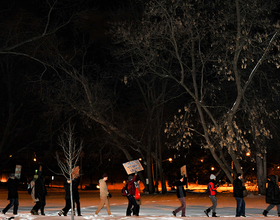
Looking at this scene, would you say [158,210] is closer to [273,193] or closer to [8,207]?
[273,193]

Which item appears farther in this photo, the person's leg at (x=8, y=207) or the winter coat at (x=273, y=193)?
the person's leg at (x=8, y=207)

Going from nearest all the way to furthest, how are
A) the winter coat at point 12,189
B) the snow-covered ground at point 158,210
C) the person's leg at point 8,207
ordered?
the snow-covered ground at point 158,210, the person's leg at point 8,207, the winter coat at point 12,189

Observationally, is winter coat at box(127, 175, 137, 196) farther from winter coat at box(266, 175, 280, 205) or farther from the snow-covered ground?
winter coat at box(266, 175, 280, 205)

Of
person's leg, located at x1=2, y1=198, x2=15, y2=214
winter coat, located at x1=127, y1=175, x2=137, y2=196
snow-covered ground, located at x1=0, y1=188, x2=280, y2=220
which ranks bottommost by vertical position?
snow-covered ground, located at x1=0, y1=188, x2=280, y2=220

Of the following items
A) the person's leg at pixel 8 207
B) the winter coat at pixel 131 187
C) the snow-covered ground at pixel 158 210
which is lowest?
the snow-covered ground at pixel 158 210

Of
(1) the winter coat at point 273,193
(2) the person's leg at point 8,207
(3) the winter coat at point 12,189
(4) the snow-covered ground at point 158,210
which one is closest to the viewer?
(4) the snow-covered ground at point 158,210

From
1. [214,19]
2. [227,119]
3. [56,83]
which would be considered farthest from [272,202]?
[56,83]

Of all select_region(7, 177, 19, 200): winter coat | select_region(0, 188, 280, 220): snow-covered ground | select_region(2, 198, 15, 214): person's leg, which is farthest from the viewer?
select_region(7, 177, 19, 200): winter coat

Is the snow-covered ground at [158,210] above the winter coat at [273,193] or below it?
below

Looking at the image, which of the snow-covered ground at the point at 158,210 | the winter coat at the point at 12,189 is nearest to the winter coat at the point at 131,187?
the snow-covered ground at the point at 158,210

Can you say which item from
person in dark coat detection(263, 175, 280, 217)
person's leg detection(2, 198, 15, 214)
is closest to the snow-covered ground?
person's leg detection(2, 198, 15, 214)

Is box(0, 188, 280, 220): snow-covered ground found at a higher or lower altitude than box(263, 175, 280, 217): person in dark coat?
lower

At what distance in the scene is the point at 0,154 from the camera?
37.9 m

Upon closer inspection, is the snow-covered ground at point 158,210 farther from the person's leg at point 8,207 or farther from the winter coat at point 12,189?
the winter coat at point 12,189
